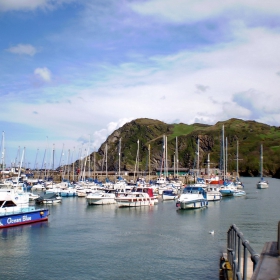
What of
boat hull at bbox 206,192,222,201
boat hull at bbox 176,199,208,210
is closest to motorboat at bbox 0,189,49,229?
boat hull at bbox 176,199,208,210

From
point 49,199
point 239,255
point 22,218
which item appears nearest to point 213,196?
point 49,199

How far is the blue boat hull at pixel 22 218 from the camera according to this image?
1732 inches

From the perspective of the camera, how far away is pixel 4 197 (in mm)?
45500

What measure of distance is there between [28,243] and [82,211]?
2606 centimetres

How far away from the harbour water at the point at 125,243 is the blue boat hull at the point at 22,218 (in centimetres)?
94

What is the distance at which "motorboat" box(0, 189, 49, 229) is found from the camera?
44.3 m

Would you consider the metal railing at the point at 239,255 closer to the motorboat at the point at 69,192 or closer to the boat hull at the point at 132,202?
the boat hull at the point at 132,202

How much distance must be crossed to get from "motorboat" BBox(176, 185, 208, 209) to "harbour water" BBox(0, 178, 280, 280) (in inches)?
89.2

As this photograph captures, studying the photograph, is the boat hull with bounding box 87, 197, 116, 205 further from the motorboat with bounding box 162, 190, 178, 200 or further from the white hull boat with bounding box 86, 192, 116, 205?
the motorboat with bounding box 162, 190, 178, 200

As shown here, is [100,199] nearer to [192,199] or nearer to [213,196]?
[192,199]

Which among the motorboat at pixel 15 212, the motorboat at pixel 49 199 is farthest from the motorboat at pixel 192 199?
the motorboat at pixel 15 212

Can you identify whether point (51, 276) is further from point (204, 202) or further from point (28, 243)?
point (204, 202)

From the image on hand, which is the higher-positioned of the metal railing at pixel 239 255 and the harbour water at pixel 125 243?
the metal railing at pixel 239 255

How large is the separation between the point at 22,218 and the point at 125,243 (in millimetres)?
14969
